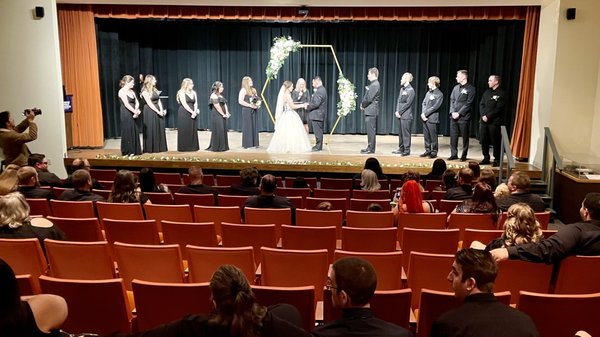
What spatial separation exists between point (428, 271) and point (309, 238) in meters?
1.16

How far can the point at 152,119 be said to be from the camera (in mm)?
11719

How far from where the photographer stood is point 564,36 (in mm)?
9984

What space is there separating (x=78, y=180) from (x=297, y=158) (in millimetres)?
5874

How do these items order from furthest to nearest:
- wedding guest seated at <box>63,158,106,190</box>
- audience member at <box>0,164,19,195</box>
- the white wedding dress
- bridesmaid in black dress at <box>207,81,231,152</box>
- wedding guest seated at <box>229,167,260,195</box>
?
the white wedding dress < bridesmaid in black dress at <box>207,81,231,152</box> < wedding guest seated at <box>63,158,106,190</box> < wedding guest seated at <box>229,167,260,195</box> < audience member at <box>0,164,19,195</box>

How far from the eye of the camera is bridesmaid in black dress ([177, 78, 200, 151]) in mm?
11922

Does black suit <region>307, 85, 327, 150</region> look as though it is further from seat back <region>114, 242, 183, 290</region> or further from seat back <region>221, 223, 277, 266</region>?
seat back <region>114, 242, 183, 290</region>

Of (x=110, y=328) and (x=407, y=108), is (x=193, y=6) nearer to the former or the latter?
(x=407, y=108)

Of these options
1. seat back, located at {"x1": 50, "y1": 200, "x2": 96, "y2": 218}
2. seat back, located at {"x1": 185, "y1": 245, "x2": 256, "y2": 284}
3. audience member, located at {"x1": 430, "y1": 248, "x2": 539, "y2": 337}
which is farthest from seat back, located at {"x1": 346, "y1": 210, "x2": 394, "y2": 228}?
audience member, located at {"x1": 430, "y1": 248, "x2": 539, "y2": 337}

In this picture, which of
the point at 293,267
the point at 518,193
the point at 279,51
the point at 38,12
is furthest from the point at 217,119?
the point at 293,267

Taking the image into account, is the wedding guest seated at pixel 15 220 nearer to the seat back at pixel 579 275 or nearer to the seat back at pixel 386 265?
the seat back at pixel 386 265

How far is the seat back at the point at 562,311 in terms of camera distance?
3.02m

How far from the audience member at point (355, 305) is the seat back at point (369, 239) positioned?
2.26 meters

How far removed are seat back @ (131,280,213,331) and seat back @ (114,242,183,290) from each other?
68 cm

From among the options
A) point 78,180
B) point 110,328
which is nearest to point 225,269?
point 110,328
